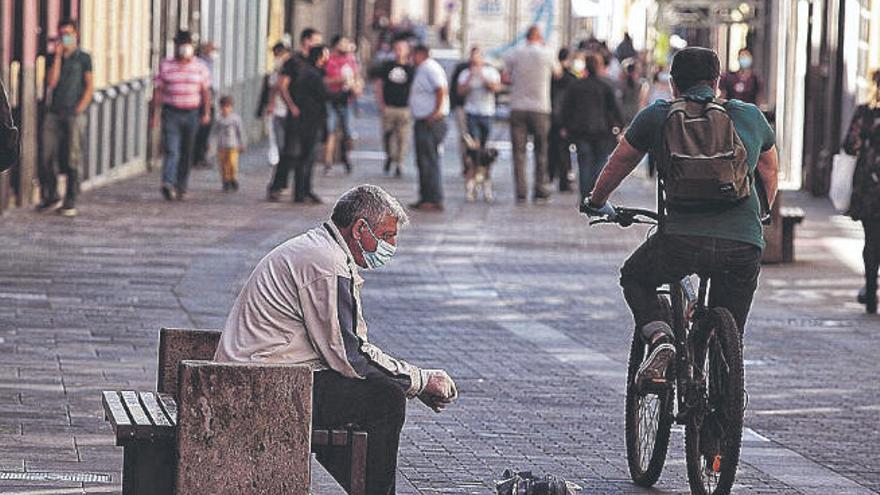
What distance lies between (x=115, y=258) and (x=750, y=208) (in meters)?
10.0

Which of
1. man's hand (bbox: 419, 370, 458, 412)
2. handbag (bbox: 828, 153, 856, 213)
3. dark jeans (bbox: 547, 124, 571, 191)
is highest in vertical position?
handbag (bbox: 828, 153, 856, 213)

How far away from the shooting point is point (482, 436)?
32.7 feet

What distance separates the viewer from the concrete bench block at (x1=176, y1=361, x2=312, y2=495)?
6656mm

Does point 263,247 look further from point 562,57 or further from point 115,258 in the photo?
point 562,57

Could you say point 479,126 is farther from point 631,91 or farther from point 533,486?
point 533,486

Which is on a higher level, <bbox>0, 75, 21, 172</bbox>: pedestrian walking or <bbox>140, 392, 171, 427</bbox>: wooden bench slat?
<bbox>0, 75, 21, 172</bbox>: pedestrian walking

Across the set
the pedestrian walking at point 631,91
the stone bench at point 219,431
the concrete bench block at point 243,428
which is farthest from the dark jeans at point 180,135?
the concrete bench block at point 243,428

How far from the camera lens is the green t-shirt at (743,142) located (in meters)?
8.41

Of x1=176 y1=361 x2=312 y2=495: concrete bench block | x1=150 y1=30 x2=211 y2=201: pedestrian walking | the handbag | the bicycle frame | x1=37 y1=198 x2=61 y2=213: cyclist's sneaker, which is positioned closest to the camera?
x1=176 y1=361 x2=312 y2=495: concrete bench block

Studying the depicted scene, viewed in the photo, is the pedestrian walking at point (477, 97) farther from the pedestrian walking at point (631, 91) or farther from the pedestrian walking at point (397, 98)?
the pedestrian walking at point (631, 91)

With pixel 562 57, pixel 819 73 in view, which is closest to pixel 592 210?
pixel 562 57

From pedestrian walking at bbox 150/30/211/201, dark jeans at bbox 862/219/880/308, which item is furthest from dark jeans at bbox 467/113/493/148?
dark jeans at bbox 862/219/880/308

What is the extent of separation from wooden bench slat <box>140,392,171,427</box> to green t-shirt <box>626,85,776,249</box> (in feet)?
6.90

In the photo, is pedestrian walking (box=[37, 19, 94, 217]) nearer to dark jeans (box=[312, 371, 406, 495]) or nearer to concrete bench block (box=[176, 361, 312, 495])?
dark jeans (box=[312, 371, 406, 495])
